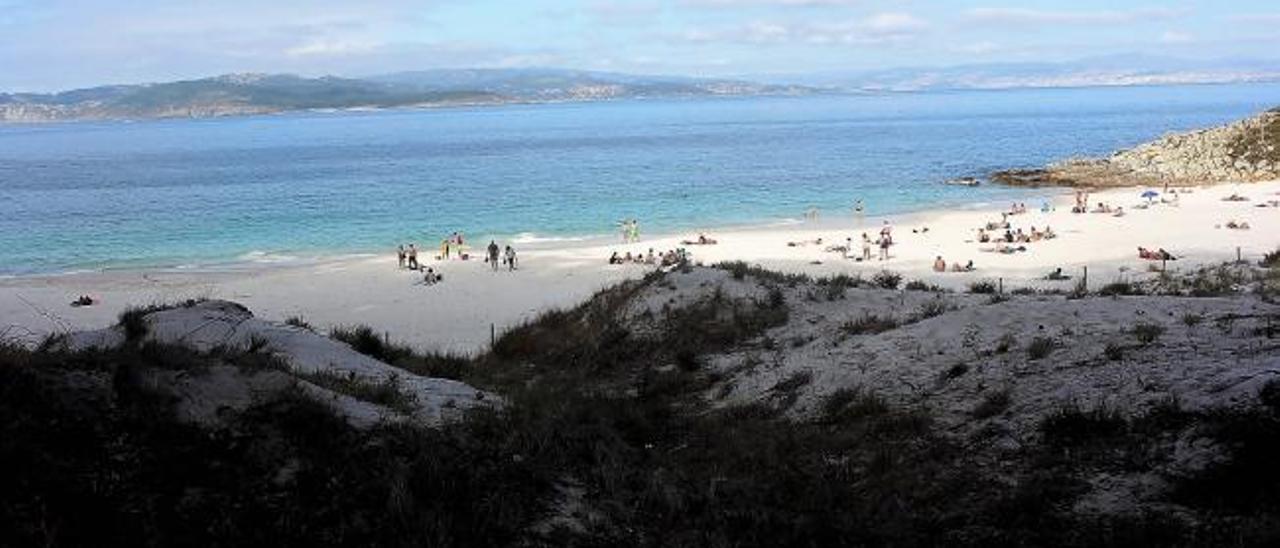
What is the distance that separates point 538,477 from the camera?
7496 millimetres

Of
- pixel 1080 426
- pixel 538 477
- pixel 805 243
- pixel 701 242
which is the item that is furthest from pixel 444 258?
pixel 1080 426

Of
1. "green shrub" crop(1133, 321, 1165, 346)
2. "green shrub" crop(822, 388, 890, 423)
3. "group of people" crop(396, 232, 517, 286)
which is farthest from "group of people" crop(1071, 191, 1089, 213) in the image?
"green shrub" crop(822, 388, 890, 423)

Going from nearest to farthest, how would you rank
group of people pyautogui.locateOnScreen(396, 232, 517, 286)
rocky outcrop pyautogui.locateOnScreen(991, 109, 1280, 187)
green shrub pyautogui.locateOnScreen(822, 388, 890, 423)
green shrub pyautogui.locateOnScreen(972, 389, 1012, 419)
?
green shrub pyautogui.locateOnScreen(972, 389, 1012, 419)
green shrub pyautogui.locateOnScreen(822, 388, 890, 423)
group of people pyautogui.locateOnScreen(396, 232, 517, 286)
rocky outcrop pyautogui.locateOnScreen(991, 109, 1280, 187)

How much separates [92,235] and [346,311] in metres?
29.3

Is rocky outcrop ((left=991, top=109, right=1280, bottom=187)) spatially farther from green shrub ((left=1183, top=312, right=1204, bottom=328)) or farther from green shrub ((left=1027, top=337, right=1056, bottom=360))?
green shrub ((left=1027, top=337, right=1056, bottom=360))

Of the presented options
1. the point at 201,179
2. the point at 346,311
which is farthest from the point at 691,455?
the point at 201,179

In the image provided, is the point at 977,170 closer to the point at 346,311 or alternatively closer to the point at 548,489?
the point at 346,311

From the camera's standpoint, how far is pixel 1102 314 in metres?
12.8

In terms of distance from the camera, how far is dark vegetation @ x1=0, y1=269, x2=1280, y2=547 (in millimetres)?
6332

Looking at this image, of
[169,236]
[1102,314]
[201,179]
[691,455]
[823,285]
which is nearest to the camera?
[691,455]

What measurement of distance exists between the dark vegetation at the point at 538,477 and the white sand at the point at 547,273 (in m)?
15.1

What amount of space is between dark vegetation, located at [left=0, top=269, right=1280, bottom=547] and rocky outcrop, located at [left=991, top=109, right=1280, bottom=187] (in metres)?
58.5

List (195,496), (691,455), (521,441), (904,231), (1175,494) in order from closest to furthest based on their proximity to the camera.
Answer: (195,496) → (1175,494) → (521,441) → (691,455) → (904,231)

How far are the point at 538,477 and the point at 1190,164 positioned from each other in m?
67.6
